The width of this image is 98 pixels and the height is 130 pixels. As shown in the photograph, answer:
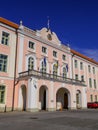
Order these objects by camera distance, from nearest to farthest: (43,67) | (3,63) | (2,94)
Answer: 1. (2,94)
2. (3,63)
3. (43,67)

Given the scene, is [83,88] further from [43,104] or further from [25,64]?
[25,64]

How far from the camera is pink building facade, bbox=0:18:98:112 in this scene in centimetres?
2316

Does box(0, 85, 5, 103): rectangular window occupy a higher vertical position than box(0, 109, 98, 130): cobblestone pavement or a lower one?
higher

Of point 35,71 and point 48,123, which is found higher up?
point 35,71

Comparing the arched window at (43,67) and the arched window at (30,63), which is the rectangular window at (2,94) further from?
the arched window at (43,67)

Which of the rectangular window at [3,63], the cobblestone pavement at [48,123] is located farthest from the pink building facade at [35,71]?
the cobblestone pavement at [48,123]

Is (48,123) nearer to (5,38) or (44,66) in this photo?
(5,38)

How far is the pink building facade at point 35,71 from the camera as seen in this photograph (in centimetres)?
2316

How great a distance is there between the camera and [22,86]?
80.1ft

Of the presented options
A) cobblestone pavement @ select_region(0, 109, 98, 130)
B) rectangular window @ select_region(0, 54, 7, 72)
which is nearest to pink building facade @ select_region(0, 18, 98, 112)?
rectangular window @ select_region(0, 54, 7, 72)

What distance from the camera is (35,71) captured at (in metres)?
23.7

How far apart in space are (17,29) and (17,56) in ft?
13.7

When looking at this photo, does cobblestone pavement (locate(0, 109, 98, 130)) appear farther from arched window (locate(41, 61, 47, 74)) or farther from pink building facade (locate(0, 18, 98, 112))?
arched window (locate(41, 61, 47, 74))

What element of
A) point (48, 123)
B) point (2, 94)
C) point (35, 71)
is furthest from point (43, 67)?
point (48, 123)
